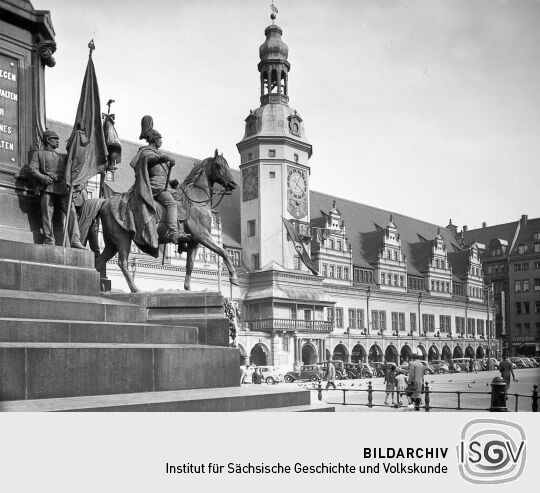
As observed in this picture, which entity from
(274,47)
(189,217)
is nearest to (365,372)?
(274,47)

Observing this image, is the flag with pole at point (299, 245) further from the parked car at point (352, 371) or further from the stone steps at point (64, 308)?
the stone steps at point (64, 308)

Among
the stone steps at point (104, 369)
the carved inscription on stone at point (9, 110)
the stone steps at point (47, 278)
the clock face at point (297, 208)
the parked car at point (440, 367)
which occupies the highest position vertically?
the clock face at point (297, 208)

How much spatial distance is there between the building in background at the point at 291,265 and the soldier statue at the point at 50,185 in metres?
35.1

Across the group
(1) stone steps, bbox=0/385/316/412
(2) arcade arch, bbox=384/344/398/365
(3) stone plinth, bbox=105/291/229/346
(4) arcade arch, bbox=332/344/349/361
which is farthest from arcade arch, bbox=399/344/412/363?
(1) stone steps, bbox=0/385/316/412

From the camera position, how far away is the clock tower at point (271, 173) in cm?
5853

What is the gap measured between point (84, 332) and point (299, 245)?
49.6 m

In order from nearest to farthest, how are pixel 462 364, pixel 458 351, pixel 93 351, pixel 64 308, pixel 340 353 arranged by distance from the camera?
1. pixel 93 351
2. pixel 64 308
3. pixel 340 353
4. pixel 462 364
5. pixel 458 351

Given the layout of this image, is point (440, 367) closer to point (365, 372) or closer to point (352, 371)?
point (365, 372)

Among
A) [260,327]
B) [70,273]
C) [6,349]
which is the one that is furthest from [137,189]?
[260,327]

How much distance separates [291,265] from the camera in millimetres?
59031

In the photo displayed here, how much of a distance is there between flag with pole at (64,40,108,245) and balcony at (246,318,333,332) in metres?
42.0

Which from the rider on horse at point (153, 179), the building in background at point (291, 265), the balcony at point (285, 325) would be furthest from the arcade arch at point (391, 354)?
the rider on horse at point (153, 179)
